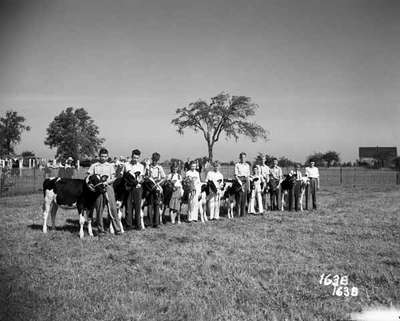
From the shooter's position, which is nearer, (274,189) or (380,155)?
(274,189)

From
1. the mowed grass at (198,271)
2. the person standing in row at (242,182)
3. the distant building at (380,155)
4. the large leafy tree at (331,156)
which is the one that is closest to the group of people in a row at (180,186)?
the person standing in row at (242,182)

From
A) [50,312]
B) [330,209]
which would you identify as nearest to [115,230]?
[50,312]

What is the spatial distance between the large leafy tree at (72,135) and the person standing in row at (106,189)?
2099 inches

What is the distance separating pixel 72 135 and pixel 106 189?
5492cm

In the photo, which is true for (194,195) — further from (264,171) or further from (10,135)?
(10,135)

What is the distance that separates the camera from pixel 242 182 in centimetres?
1147

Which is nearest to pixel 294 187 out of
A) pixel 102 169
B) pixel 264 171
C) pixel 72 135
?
pixel 264 171

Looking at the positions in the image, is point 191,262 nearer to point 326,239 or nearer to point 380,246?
point 326,239

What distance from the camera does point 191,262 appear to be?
20.0 ft

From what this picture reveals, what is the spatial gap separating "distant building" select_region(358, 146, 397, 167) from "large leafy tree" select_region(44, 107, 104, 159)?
51376 millimetres

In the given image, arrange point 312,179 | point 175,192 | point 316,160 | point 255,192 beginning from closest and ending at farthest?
1. point 175,192
2. point 255,192
3. point 312,179
4. point 316,160

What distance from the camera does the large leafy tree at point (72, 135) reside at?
58875mm

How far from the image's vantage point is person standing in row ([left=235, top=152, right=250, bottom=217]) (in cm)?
1141

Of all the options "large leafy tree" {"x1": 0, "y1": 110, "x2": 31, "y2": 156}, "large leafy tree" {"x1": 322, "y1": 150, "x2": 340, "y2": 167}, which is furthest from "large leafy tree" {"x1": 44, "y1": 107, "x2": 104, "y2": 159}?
"large leafy tree" {"x1": 322, "y1": 150, "x2": 340, "y2": 167}
